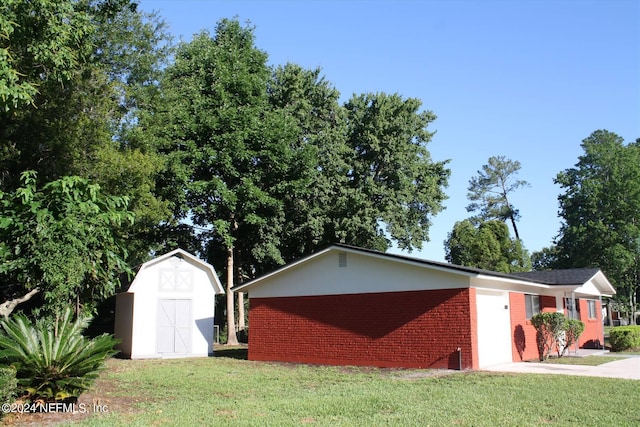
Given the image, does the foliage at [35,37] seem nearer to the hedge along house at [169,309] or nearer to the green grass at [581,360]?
the hedge along house at [169,309]

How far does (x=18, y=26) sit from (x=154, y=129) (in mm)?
12067

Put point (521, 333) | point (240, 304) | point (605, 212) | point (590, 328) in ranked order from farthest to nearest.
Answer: point (605, 212), point (240, 304), point (590, 328), point (521, 333)

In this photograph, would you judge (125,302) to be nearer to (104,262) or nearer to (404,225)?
(104,262)

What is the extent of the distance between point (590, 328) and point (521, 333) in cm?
876

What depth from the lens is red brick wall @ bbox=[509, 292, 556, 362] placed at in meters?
17.8

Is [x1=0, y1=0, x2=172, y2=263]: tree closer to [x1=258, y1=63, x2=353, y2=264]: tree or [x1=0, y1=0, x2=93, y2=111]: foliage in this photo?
[x1=0, y1=0, x2=93, y2=111]: foliage

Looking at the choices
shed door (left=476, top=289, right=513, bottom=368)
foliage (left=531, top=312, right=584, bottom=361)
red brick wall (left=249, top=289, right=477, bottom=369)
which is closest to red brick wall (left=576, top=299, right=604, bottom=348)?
foliage (left=531, top=312, right=584, bottom=361)

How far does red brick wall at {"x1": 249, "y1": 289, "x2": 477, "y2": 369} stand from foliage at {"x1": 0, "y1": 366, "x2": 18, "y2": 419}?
1077cm

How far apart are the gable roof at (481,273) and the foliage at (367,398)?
2862 millimetres

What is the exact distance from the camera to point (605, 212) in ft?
144

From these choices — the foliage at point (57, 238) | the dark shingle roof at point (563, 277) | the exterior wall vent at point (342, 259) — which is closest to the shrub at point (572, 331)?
the dark shingle roof at point (563, 277)

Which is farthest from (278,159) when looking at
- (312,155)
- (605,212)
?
(605,212)

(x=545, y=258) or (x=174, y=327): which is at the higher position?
(x=545, y=258)

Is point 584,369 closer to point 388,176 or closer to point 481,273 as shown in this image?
point 481,273
